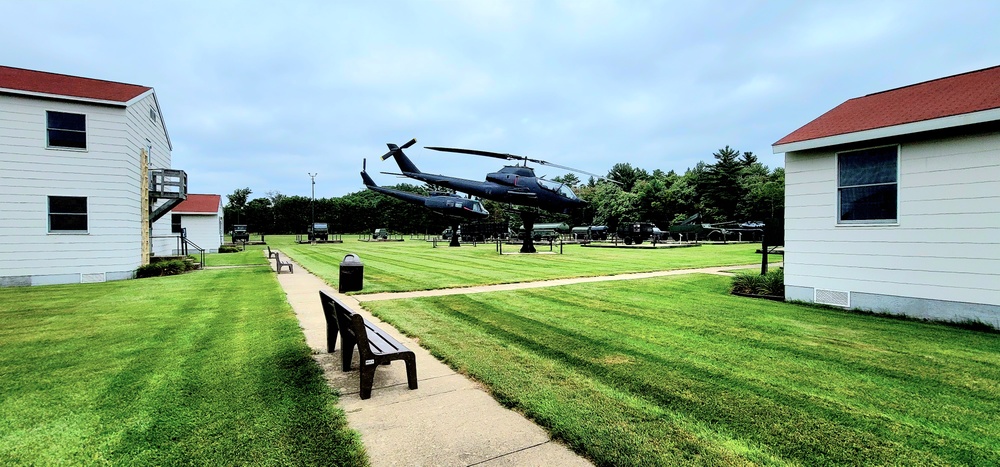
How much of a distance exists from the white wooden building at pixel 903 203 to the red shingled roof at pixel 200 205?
34.0m

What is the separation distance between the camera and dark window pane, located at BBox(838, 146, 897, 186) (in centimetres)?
837

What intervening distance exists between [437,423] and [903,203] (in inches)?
360

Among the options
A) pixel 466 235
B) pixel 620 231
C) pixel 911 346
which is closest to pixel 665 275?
pixel 911 346

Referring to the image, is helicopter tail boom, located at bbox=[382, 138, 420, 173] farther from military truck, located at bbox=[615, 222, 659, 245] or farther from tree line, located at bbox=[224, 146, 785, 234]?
military truck, located at bbox=[615, 222, 659, 245]

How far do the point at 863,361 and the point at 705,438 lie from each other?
3500 mm

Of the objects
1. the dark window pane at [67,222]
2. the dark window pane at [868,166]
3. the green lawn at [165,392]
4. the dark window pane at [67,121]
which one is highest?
the dark window pane at [67,121]

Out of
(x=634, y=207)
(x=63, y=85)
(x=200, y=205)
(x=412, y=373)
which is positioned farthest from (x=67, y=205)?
(x=634, y=207)

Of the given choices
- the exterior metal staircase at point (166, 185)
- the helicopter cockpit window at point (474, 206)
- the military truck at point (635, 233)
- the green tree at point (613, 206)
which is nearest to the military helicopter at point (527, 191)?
the helicopter cockpit window at point (474, 206)

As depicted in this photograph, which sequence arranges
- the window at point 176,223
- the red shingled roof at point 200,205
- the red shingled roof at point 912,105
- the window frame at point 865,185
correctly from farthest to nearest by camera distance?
the red shingled roof at point 200,205, the window at point 176,223, the window frame at point 865,185, the red shingled roof at point 912,105

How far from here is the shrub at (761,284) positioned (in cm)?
1045

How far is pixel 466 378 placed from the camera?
4914 millimetres

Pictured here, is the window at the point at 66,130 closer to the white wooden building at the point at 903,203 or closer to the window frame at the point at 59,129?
the window frame at the point at 59,129

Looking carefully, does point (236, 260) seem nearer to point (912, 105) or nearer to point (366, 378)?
point (366, 378)

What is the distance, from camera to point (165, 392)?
4.40 meters
